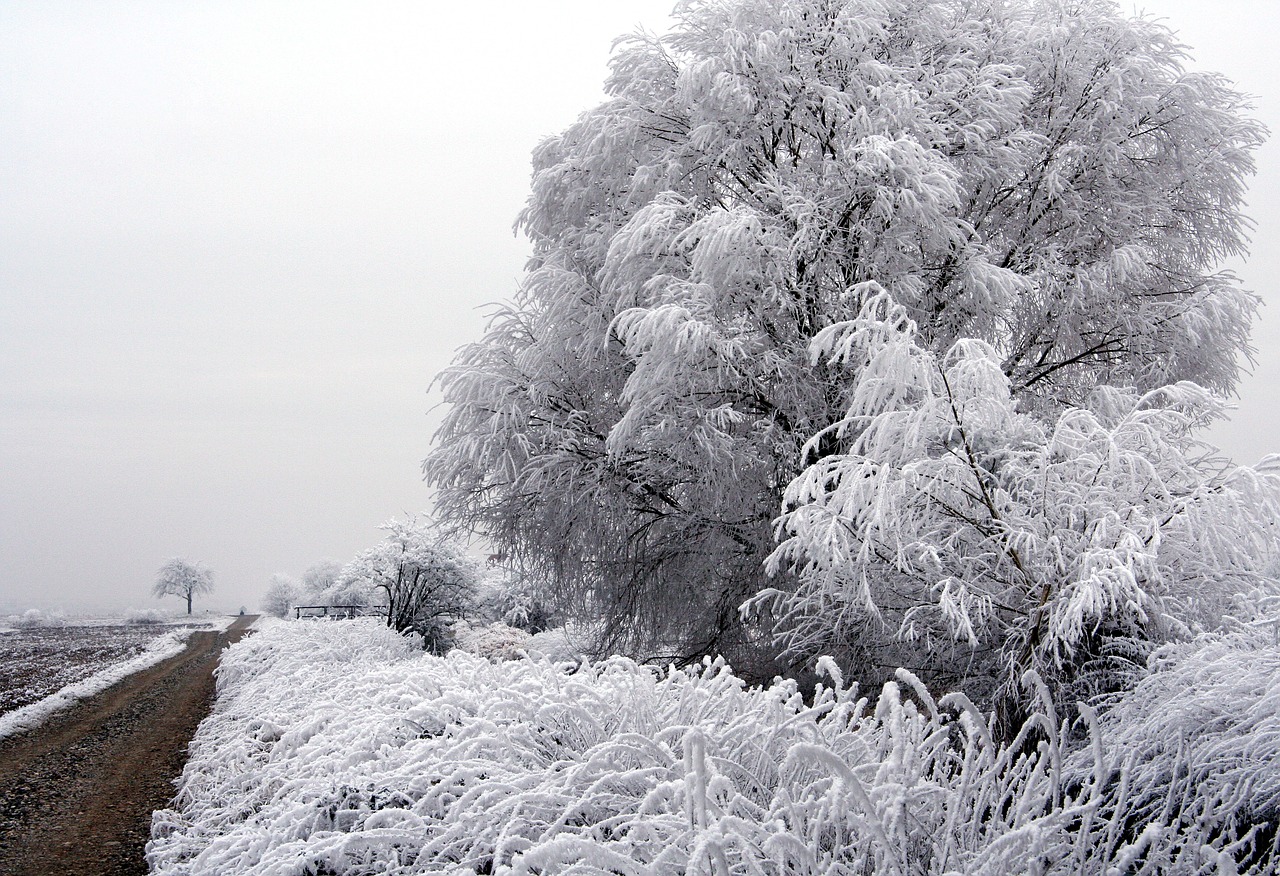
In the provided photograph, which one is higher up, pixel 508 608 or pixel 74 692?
pixel 74 692

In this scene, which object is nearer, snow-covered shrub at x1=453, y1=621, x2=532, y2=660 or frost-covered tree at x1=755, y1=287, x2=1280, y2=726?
frost-covered tree at x1=755, y1=287, x2=1280, y2=726

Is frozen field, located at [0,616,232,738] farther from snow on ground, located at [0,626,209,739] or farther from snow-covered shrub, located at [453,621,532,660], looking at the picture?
snow-covered shrub, located at [453,621,532,660]

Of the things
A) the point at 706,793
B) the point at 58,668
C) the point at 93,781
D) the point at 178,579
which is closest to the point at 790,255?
the point at 706,793

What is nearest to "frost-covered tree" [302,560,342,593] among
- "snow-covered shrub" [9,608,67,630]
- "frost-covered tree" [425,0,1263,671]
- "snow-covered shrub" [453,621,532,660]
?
"snow-covered shrub" [9,608,67,630]

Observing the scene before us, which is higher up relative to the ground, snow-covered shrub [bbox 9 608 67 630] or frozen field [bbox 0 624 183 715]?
frozen field [bbox 0 624 183 715]

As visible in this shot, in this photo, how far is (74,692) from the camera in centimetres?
1190

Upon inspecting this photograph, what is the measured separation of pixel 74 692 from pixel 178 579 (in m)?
58.7

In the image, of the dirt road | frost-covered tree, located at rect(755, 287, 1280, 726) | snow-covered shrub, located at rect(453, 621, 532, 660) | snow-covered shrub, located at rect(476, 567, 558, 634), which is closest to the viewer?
frost-covered tree, located at rect(755, 287, 1280, 726)

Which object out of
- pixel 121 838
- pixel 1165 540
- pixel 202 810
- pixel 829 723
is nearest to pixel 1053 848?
pixel 829 723

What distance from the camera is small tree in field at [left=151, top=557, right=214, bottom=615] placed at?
63.0 m

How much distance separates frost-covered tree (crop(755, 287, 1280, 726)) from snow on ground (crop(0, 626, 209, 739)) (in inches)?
374

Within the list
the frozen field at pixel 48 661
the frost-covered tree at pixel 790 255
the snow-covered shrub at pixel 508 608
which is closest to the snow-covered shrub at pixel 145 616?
the frozen field at pixel 48 661

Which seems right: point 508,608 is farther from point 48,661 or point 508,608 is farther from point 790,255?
point 790,255

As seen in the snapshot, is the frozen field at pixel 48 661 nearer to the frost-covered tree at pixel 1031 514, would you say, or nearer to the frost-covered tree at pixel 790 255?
the frost-covered tree at pixel 790 255
